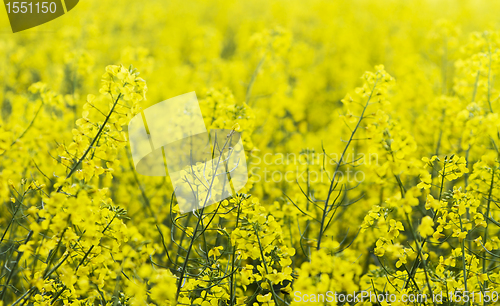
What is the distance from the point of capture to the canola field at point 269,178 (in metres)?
1.93

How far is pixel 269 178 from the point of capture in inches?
157

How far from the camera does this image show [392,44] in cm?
852

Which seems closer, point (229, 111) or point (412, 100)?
point (229, 111)

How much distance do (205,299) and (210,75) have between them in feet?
16.7

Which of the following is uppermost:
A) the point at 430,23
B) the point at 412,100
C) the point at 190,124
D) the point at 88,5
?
the point at 88,5

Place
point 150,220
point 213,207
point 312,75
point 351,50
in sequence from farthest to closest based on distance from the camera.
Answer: point 351,50 → point 312,75 → point 150,220 → point 213,207

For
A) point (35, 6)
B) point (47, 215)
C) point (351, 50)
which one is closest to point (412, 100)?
point (351, 50)

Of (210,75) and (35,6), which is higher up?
(35,6)

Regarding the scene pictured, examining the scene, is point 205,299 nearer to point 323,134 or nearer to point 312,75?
point 323,134

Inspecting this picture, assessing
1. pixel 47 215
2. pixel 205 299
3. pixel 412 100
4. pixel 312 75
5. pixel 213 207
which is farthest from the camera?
pixel 312 75

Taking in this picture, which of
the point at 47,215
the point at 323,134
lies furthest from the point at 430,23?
the point at 47,215

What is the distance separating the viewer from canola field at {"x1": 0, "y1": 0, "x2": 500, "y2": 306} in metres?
1.93

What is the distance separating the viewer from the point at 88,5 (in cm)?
1029

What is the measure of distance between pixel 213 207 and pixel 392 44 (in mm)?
7815
